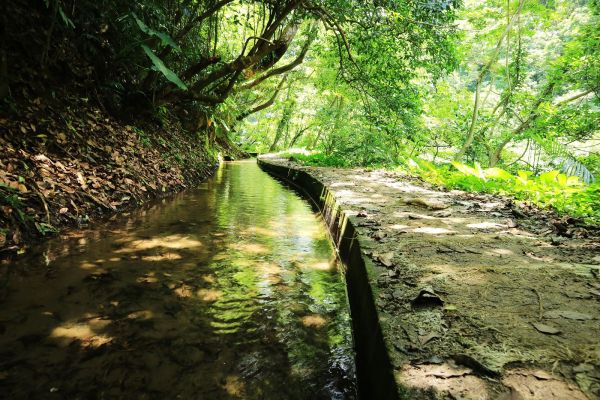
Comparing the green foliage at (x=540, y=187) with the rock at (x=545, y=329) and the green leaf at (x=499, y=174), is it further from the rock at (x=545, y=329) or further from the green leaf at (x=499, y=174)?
the rock at (x=545, y=329)

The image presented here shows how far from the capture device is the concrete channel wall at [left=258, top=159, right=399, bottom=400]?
1.34 meters

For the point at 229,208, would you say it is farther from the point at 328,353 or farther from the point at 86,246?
the point at 328,353

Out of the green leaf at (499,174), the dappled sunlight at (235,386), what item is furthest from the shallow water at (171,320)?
→ the green leaf at (499,174)

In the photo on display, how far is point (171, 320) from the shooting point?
6.75ft

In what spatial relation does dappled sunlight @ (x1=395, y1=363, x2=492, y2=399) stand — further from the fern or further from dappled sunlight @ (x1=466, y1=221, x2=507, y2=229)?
the fern

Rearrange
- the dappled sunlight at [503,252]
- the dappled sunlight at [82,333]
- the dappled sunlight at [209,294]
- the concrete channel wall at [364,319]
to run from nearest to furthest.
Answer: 1. the concrete channel wall at [364,319]
2. the dappled sunlight at [82,333]
3. the dappled sunlight at [209,294]
4. the dappled sunlight at [503,252]

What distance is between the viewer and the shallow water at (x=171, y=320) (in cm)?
158

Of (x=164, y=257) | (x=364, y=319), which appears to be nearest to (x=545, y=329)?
(x=364, y=319)

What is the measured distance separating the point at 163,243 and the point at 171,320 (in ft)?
5.04

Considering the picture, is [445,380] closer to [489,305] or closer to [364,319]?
[489,305]

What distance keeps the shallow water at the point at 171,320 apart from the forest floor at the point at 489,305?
19.9 inches

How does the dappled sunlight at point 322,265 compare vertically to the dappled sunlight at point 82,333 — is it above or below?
Answer: above

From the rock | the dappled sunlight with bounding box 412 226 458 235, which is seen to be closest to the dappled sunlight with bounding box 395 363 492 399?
the rock

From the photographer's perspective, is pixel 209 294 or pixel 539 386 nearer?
pixel 539 386
